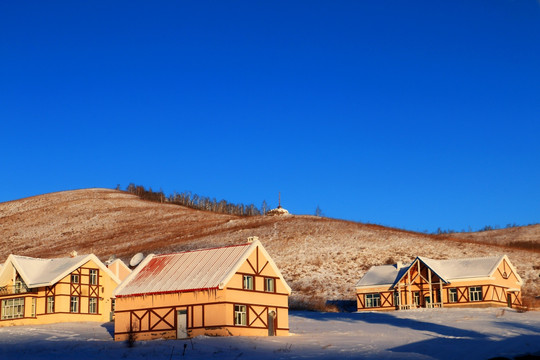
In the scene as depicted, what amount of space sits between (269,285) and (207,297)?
512 cm

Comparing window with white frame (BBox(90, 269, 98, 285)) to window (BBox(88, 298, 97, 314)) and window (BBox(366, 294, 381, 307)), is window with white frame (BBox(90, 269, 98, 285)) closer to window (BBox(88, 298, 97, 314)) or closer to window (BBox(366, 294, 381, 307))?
window (BBox(88, 298, 97, 314))

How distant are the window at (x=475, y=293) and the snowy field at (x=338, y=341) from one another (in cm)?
563

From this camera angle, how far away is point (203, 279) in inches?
1709

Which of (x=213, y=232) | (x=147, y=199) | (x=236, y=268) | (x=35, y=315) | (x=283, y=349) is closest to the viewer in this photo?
(x=283, y=349)

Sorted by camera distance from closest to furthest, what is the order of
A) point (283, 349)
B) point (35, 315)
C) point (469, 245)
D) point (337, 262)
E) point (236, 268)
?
1. point (283, 349)
2. point (236, 268)
3. point (35, 315)
4. point (337, 262)
5. point (469, 245)

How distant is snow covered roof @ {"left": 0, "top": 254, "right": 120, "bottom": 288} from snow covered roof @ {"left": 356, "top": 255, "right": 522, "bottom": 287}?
25.9 metres

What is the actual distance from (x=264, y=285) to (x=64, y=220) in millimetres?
97779

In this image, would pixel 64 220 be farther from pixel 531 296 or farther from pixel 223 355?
pixel 223 355

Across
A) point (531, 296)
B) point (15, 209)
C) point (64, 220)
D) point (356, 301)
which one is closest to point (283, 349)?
point (356, 301)

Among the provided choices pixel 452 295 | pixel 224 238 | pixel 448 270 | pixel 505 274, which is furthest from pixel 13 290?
pixel 224 238

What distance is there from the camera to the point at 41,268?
2299 inches

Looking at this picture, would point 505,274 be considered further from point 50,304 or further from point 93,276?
point 50,304

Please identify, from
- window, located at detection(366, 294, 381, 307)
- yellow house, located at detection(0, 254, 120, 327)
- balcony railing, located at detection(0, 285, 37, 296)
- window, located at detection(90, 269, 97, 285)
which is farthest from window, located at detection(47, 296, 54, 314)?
window, located at detection(366, 294, 381, 307)

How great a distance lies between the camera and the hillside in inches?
3226
